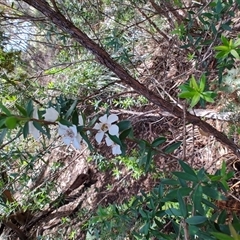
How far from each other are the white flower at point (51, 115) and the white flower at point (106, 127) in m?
0.10

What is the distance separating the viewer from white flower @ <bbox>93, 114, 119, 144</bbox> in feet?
2.40

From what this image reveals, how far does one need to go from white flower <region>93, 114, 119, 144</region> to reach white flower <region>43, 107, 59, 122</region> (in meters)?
0.10

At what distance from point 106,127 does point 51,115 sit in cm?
13

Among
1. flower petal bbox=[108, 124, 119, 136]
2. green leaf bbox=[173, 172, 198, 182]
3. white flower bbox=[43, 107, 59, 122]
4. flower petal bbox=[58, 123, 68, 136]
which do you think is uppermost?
white flower bbox=[43, 107, 59, 122]

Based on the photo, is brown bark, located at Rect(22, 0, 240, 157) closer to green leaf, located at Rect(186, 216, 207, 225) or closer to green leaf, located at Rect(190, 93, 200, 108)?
green leaf, located at Rect(190, 93, 200, 108)

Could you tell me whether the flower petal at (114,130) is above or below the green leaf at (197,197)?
above

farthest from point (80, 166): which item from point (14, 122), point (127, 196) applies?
point (14, 122)

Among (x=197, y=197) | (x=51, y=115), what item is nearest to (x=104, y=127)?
(x=51, y=115)

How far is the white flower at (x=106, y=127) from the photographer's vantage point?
2.40 ft

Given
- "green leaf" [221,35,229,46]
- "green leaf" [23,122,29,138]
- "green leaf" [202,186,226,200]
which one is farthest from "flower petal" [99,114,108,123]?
"green leaf" [221,35,229,46]

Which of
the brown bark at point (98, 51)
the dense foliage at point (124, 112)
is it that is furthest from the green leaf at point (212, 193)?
the brown bark at point (98, 51)

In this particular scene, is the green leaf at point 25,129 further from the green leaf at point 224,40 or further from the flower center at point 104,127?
the green leaf at point 224,40

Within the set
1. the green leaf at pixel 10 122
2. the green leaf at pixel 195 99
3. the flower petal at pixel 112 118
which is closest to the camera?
the green leaf at pixel 10 122

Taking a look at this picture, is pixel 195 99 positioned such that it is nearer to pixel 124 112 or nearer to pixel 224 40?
pixel 224 40
